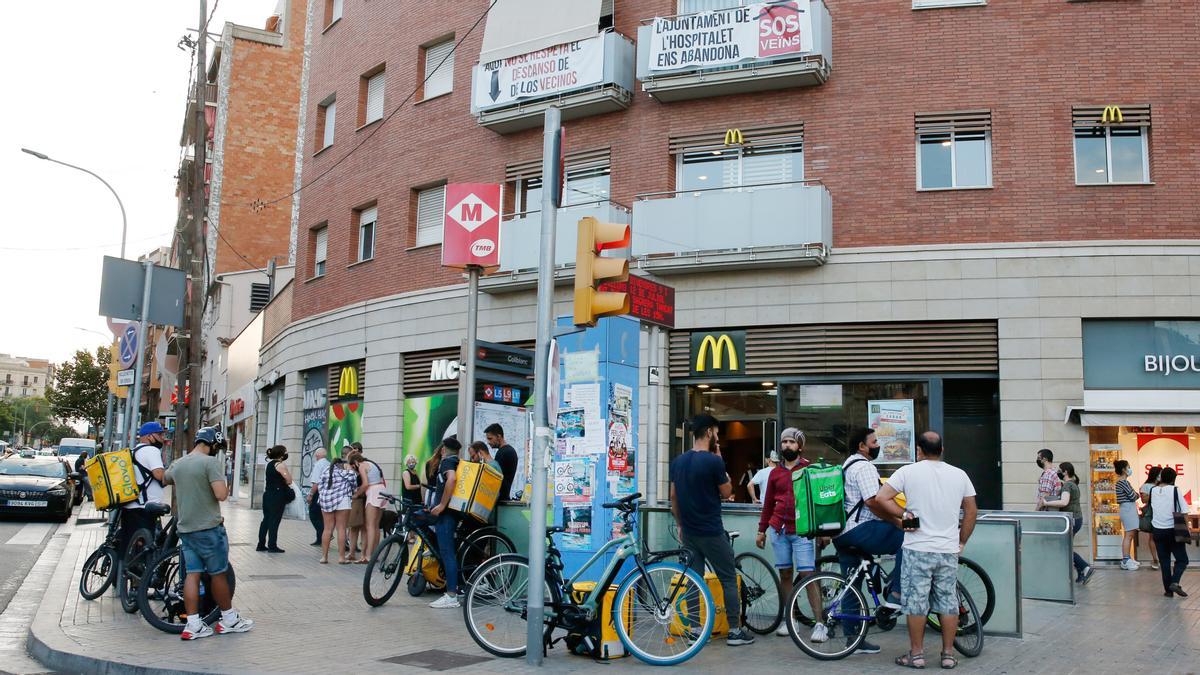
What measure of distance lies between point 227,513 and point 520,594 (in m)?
19.8

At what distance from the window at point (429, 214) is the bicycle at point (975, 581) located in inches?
577

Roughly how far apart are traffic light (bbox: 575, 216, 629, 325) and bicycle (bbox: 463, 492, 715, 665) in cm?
152

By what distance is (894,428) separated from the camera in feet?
54.3

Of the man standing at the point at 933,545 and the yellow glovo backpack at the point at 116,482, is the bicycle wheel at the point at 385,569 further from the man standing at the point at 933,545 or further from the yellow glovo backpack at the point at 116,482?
the man standing at the point at 933,545

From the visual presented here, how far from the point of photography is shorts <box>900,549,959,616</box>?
7527 mm

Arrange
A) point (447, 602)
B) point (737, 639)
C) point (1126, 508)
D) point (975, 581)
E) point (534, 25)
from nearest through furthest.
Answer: point (737, 639)
point (975, 581)
point (447, 602)
point (1126, 508)
point (534, 25)

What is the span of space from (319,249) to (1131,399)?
18391mm

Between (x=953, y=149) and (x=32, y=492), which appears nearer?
(x=953, y=149)

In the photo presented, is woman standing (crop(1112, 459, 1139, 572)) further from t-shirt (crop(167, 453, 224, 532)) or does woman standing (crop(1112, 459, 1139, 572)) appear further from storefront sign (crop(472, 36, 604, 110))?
t-shirt (crop(167, 453, 224, 532))

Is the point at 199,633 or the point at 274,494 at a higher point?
the point at 274,494

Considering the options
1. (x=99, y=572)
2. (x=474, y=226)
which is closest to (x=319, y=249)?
(x=474, y=226)

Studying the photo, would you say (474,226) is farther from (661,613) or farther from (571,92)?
(571,92)

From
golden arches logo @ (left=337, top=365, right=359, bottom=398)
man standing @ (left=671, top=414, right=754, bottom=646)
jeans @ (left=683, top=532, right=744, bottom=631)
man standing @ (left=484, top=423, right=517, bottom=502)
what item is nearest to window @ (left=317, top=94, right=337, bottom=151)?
golden arches logo @ (left=337, top=365, right=359, bottom=398)

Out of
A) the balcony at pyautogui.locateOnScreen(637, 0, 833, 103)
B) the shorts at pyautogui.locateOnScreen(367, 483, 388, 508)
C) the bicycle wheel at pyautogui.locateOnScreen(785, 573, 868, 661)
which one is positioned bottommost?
the bicycle wheel at pyautogui.locateOnScreen(785, 573, 868, 661)
